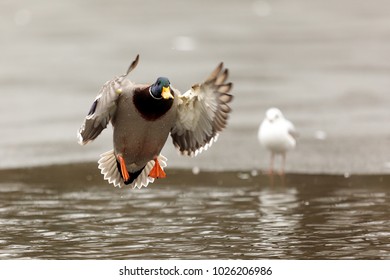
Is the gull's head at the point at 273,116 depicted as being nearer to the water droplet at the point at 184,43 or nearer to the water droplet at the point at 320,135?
the water droplet at the point at 320,135

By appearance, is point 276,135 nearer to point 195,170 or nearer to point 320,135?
point 195,170

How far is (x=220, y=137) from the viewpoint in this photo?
11.0 metres

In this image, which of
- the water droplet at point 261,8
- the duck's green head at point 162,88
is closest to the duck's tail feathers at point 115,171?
the duck's green head at point 162,88

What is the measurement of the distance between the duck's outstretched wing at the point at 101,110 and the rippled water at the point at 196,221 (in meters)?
0.74

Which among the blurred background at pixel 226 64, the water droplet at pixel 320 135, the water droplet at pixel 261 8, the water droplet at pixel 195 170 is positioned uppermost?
the water droplet at pixel 261 8

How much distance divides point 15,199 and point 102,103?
210cm

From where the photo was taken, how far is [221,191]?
29.4 ft

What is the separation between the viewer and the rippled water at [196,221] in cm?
684

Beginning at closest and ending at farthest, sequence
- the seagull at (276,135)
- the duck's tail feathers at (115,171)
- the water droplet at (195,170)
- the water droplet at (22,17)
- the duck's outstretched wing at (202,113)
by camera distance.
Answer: the duck's outstretched wing at (202,113) → the duck's tail feathers at (115,171) → the water droplet at (195,170) → the seagull at (276,135) → the water droplet at (22,17)

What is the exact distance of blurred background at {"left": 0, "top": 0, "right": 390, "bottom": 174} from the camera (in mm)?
10586

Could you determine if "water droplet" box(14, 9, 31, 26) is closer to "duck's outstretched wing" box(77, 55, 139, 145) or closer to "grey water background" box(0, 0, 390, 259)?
"grey water background" box(0, 0, 390, 259)

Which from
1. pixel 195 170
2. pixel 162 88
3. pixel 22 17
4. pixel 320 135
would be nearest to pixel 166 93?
pixel 162 88

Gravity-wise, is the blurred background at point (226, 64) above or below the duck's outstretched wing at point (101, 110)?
above
